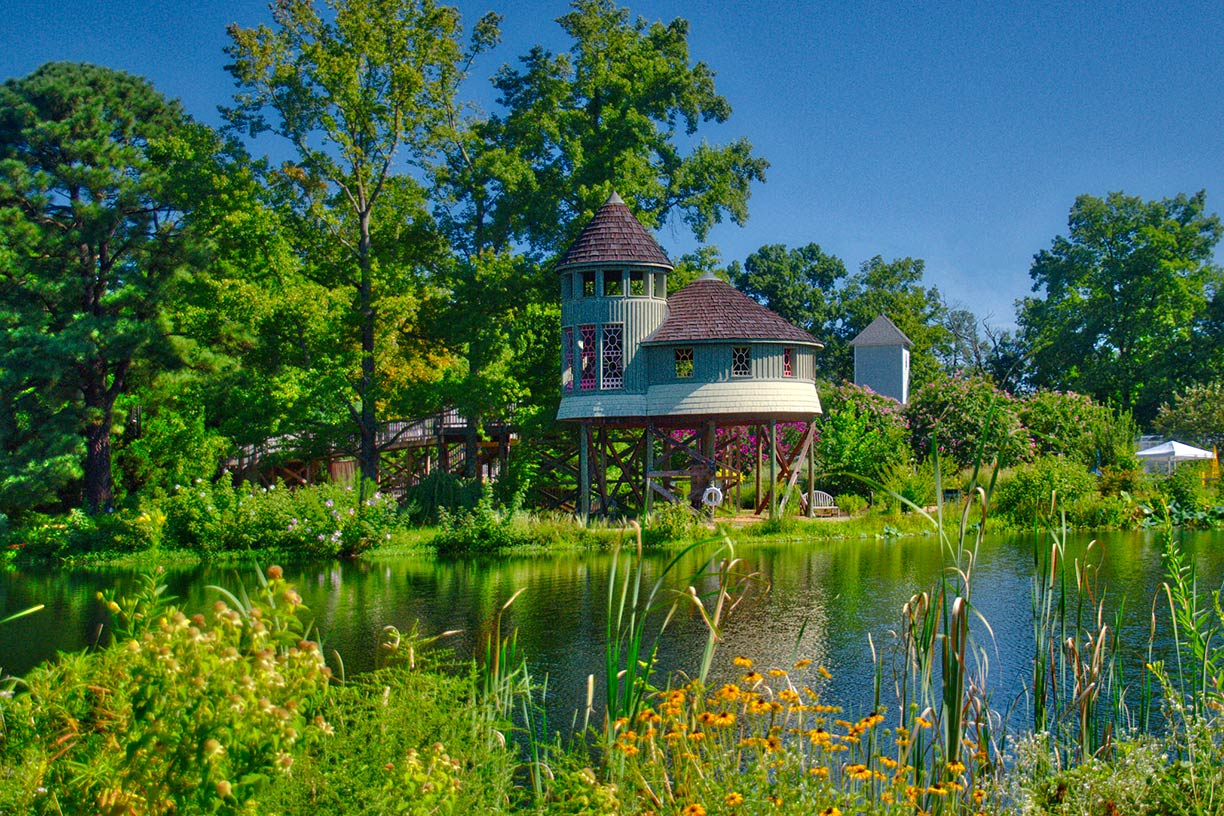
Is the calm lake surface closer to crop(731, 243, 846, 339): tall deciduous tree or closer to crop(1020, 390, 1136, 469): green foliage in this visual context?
crop(1020, 390, 1136, 469): green foliage

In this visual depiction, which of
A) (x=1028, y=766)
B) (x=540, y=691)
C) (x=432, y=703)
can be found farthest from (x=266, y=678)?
(x=540, y=691)

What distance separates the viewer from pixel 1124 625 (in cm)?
1293

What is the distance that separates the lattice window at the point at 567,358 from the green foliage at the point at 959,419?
1123 cm

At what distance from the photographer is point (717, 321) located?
89.0 ft

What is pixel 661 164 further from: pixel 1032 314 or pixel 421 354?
pixel 1032 314

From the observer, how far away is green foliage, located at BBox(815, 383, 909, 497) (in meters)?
31.2

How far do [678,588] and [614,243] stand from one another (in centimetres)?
1185

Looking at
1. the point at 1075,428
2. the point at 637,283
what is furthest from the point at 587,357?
the point at 1075,428

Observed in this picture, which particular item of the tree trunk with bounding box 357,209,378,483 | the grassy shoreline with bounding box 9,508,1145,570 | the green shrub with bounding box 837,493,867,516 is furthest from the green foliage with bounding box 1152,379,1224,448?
A: the tree trunk with bounding box 357,209,378,483

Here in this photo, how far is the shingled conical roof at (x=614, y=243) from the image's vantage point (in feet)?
88.6

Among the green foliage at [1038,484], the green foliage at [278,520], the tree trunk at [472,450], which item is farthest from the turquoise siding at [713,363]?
the green foliage at [278,520]

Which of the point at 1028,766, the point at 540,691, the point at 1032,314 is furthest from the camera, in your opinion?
the point at 1032,314

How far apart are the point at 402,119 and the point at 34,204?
30.5ft

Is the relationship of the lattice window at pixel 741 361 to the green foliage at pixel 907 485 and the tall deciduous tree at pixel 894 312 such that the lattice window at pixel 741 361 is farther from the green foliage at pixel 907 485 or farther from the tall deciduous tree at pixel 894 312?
the tall deciduous tree at pixel 894 312
